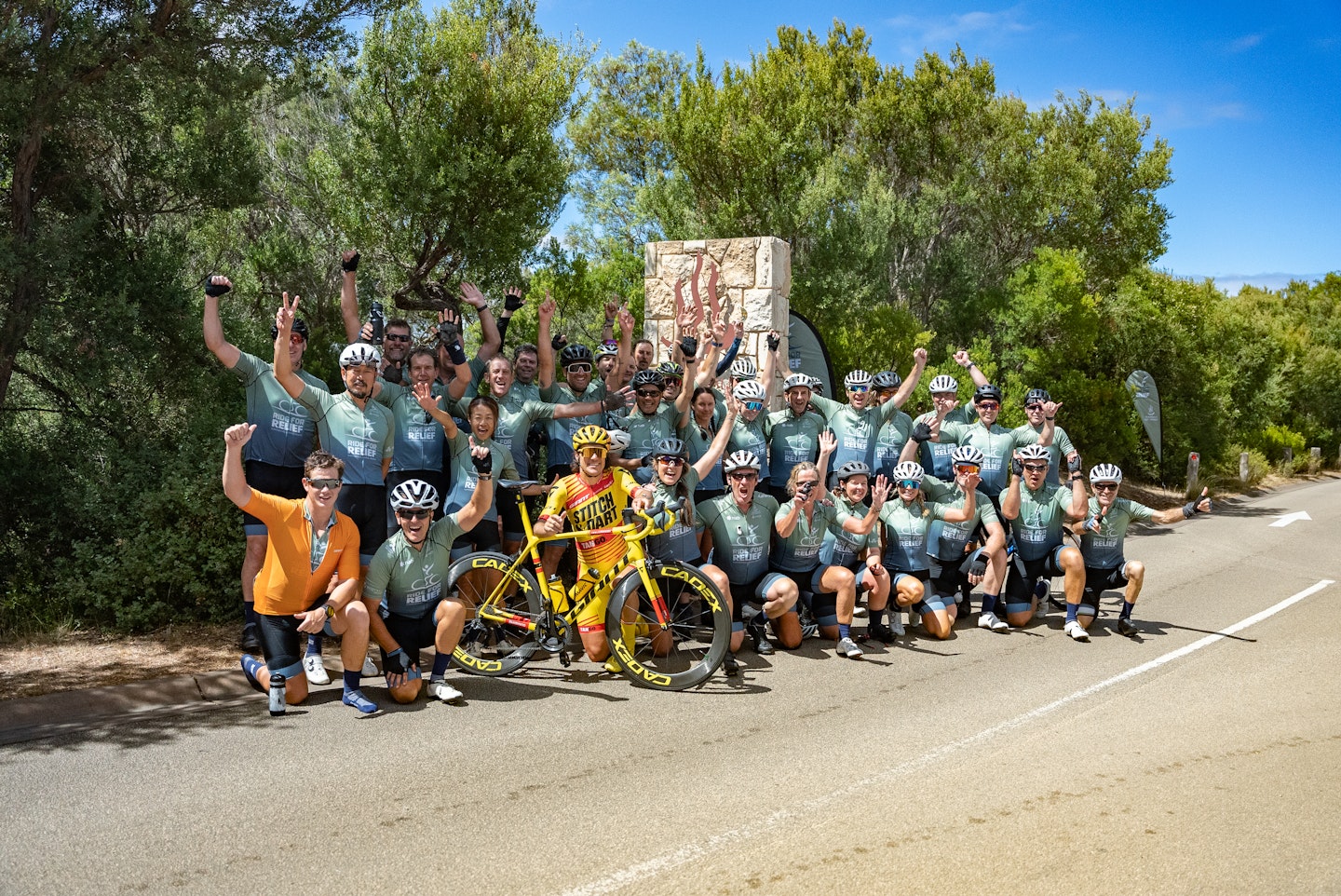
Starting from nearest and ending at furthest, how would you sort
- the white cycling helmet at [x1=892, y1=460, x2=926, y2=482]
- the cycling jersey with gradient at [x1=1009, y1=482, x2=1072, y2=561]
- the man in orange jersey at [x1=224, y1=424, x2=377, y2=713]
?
the man in orange jersey at [x1=224, y1=424, x2=377, y2=713] < the white cycling helmet at [x1=892, y1=460, x2=926, y2=482] < the cycling jersey with gradient at [x1=1009, y1=482, x2=1072, y2=561]

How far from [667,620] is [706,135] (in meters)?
13.6

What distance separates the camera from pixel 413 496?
6809 millimetres

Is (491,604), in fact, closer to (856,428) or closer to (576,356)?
(576,356)

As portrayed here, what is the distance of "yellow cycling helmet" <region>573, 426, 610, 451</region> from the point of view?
7.58 meters

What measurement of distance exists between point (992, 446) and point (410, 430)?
560 centimetres

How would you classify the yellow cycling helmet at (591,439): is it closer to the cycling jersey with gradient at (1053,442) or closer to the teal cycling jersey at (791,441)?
the teal cycling jersey at (791,441)

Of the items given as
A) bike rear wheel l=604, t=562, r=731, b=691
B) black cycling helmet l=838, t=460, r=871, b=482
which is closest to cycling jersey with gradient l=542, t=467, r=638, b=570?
bike rear wheel l=604, t=562, r=731, b=691

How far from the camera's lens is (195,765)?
558cm

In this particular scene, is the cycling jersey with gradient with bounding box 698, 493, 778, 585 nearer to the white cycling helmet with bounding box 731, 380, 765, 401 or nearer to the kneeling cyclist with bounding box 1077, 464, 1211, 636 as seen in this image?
the white cycling helmet with bounding box 731, 380, 765, 401

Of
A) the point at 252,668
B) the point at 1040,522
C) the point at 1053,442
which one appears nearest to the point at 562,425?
the point at 252,668

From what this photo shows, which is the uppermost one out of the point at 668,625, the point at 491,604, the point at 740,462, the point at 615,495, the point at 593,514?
the point at 740,462

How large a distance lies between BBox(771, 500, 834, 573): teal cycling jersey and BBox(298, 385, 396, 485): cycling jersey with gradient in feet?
10.2

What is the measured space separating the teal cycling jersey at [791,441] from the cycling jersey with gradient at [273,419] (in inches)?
163

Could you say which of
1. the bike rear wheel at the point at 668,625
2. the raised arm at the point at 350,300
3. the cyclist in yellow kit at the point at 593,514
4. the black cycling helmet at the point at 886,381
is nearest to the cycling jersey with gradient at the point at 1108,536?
the black cycling helmet at the point at 886,381
